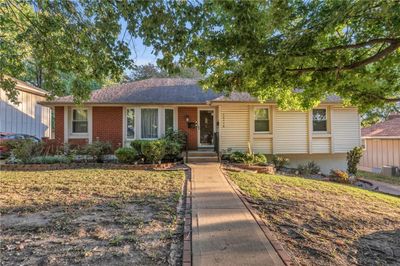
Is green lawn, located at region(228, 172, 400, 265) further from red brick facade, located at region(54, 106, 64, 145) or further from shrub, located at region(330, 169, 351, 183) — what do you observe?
red brick facade, located at region(54, 106, 64, 145)

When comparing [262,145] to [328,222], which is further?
[262,145]

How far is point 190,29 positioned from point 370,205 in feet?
21.6

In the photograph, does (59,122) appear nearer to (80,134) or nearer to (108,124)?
(80,134)

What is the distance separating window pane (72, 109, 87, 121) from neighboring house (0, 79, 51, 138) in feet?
16.8

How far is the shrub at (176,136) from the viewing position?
44.7ft

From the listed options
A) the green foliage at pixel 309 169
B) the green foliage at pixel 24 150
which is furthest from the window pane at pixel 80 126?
the green foliage at pixel 309 169

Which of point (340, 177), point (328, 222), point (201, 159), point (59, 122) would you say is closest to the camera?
point (328, 222)

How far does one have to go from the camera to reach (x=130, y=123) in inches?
584

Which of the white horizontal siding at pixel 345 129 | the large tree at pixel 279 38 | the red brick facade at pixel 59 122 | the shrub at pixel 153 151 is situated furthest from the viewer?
the red brick facade at pixel 59 122

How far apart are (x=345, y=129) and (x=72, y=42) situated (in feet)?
44.6

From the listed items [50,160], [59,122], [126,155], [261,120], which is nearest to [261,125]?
[261,120]

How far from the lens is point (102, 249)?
3.73m

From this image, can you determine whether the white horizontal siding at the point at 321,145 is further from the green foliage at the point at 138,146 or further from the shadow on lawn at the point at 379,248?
the shadow on lawn at the point at 379,248

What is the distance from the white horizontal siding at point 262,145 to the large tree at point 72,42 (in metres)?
9.19
